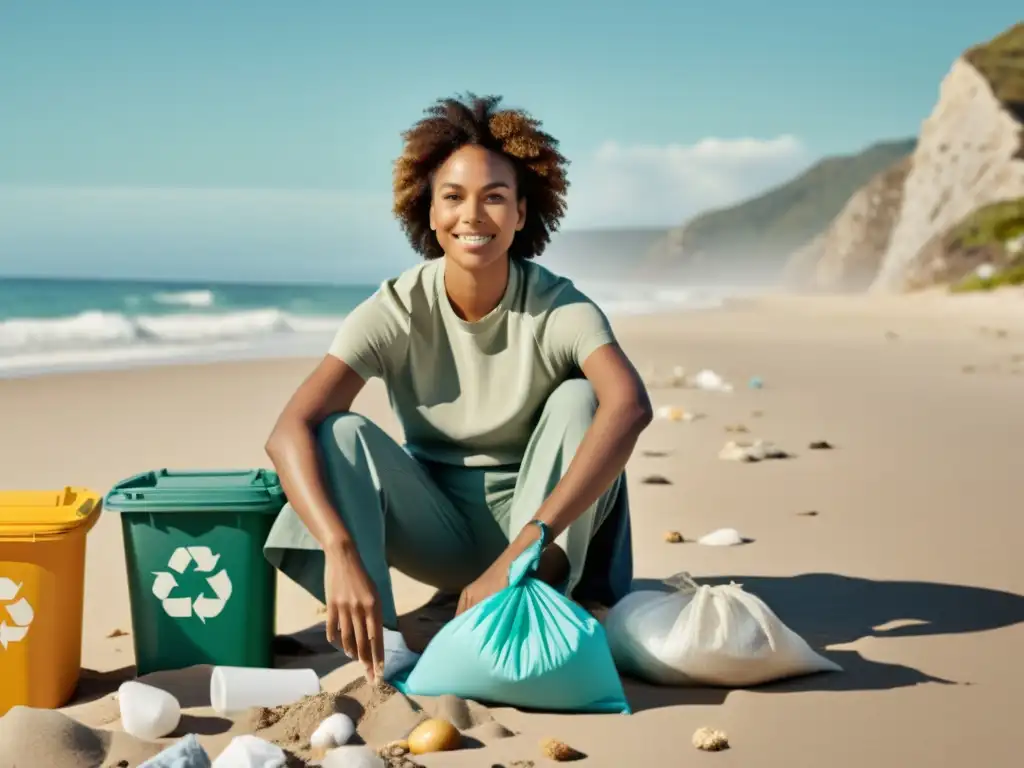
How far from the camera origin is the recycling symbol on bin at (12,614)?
2.86 meters

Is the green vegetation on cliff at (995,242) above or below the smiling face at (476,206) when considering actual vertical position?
above

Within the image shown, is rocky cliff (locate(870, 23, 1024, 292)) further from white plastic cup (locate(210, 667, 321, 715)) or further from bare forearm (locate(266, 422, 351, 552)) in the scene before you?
white plastic cup (locate(210, 667, 321, 715))

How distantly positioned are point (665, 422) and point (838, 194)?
313 feet

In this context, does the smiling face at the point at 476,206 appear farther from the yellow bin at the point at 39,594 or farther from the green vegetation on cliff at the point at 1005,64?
the green vegetation on cliff at the point at 1005,64

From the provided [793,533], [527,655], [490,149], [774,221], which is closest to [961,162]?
[793,533]

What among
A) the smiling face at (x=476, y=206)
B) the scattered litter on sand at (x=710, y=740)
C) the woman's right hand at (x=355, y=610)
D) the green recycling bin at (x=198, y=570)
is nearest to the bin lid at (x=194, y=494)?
the green recycling bin at (x=198, y=570)

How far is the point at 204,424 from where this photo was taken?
771 centimetres

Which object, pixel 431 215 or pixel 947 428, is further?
pixel 947 428

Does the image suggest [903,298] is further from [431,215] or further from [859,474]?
[431,215]

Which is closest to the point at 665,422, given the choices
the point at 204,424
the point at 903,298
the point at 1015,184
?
the point at 204,424

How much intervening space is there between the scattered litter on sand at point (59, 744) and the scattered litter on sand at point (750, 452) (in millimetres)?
4093

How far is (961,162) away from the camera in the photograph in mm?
35344

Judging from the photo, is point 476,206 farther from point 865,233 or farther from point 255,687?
point 865,233

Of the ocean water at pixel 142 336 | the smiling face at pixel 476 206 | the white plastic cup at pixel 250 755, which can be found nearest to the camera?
the white plastic cup at pixel 250 755
